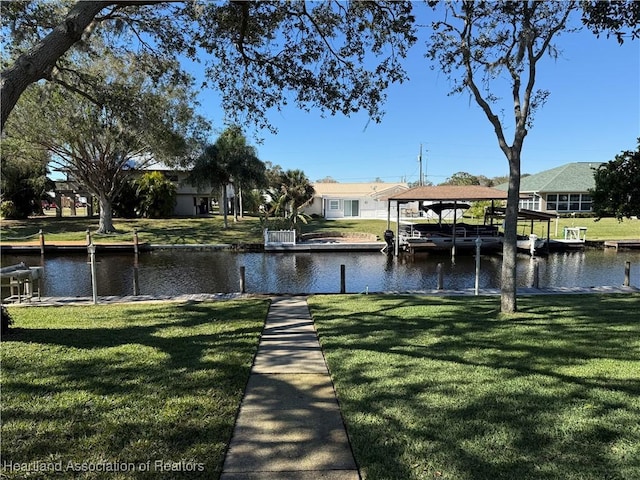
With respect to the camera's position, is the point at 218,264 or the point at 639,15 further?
the point at 218,264

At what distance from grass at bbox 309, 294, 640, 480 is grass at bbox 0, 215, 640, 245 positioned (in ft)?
74.6

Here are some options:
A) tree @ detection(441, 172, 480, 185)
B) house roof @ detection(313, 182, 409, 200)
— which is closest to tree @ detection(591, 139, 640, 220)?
house roof @ detection(313, 182, 409, 200)

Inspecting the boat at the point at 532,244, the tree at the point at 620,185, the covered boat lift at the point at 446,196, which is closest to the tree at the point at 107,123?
the tree at the point at 620,185

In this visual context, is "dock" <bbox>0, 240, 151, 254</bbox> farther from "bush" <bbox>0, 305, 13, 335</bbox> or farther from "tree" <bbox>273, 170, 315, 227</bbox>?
"bush" <bbox>0, 305, 13, 335</bbox>

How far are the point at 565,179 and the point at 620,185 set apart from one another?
42.7m

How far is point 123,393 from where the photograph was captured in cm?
419

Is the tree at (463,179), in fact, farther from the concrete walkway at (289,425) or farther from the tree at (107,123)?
the concrete walkway at (289,425)

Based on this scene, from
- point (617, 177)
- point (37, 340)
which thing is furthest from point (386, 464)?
point (617, 177)

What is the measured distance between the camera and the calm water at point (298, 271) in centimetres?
1498

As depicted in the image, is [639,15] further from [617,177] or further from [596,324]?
[596,324]

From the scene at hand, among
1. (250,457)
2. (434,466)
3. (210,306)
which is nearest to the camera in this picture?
(434,466)

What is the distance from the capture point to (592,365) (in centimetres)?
487

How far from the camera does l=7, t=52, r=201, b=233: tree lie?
10742 mm

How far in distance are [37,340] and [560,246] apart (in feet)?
88.1
